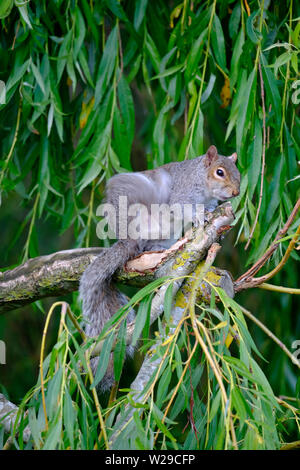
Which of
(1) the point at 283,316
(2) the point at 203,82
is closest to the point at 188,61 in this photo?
(2) the point at 203,82

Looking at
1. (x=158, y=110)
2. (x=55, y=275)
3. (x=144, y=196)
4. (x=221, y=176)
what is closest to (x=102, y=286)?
(x=55, y=275)

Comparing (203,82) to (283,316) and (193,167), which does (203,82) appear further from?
(283,316)

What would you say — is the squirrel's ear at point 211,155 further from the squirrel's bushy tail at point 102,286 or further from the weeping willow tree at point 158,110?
the squirrel's bushy tail at point 102,286

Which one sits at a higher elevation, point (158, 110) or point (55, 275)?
point (158, 110)

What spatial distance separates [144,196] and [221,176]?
22cm

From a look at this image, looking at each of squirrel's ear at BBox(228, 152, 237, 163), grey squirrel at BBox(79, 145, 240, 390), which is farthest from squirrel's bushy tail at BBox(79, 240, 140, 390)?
squirrel's ear at BBox(228, 152, 237, 163)

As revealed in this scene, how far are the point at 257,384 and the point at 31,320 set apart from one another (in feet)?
7.08

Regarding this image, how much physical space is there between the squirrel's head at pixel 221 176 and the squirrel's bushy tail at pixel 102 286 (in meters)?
0.29

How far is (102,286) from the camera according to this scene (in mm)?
1578

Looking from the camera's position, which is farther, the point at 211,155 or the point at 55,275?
the point at 211,155

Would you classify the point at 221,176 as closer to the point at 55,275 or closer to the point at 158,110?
the point at 158,110

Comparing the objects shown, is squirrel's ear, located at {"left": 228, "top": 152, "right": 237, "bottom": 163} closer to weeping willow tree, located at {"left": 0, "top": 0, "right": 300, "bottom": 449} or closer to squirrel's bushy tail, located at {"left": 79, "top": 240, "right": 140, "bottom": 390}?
weeping willow tree, located at {"left": 0, "top": 0, "right": 300, "bottom": 449}

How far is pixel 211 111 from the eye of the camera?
6.54ft

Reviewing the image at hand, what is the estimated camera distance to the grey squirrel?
1546 millimetres
